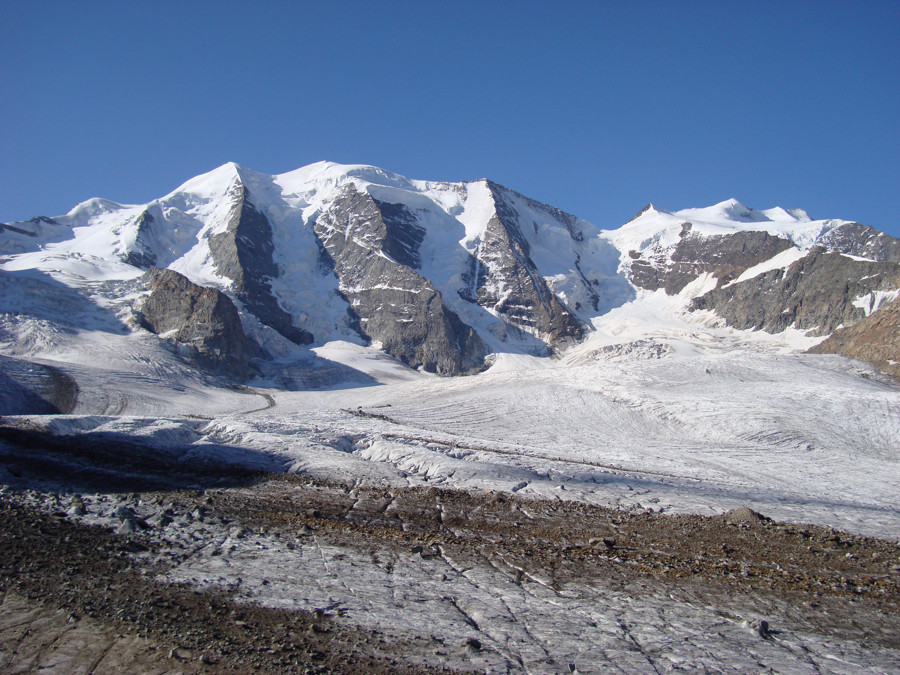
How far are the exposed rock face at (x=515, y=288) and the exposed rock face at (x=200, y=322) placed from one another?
237ft

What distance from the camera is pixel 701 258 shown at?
577ft

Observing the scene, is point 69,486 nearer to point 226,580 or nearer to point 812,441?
point 226,580

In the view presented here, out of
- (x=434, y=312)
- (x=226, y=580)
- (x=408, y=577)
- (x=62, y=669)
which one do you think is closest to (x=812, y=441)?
(x=408, y=577)

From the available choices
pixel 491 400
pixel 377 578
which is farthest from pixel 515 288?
pixel 377 578

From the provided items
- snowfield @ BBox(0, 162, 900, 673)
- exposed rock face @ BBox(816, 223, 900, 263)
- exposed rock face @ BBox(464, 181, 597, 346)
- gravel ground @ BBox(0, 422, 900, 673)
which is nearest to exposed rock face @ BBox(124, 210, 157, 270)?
snowfield @ BBox(0, 162, 900, 673)

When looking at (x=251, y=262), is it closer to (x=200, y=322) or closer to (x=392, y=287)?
(x=392, y=287)

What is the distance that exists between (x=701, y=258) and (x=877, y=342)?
392 ft

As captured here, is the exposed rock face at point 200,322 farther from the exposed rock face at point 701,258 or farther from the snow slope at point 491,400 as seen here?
the exposed rock face at point 701,258

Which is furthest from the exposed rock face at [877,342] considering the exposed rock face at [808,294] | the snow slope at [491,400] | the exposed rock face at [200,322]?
the exposed rock face at [200,322]

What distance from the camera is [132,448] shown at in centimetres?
2161

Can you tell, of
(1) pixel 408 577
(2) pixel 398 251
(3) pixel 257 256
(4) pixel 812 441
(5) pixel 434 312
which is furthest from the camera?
(2) pixel 398 251

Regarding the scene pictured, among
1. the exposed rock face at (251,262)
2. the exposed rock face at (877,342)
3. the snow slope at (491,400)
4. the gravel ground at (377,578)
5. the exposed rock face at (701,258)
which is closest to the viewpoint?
the gravel ground at (377,578)

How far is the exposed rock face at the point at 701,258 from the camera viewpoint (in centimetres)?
16362

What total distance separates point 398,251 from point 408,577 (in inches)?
6134
